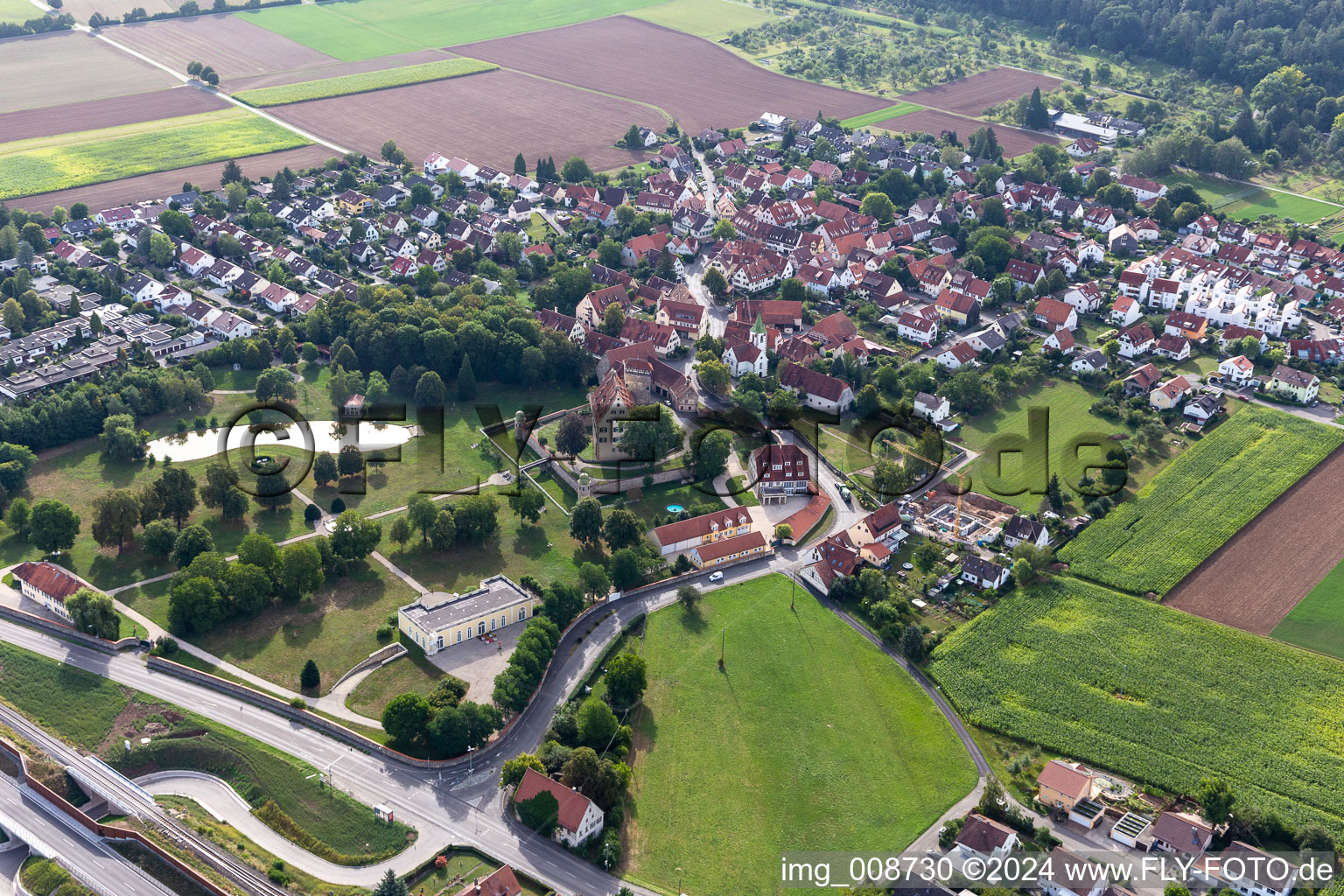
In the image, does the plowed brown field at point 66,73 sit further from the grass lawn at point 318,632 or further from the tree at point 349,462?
the grass lawn at point 318,632

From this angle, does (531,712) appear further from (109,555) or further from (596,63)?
(596,63)

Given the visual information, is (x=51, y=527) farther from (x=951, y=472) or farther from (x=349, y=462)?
(x=951, y=472)

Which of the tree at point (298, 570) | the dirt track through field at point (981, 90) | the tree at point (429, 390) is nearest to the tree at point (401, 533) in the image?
the tree at point (298, 570)

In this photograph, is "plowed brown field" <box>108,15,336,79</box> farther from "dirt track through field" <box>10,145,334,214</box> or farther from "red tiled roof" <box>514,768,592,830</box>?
"red tiled roof" <box>514,768,592,830</box>

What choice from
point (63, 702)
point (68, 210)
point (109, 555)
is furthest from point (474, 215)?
point (63, 702)

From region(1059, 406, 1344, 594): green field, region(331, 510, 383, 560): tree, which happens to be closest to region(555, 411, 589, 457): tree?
region(331, 510, 383, 560): tree
